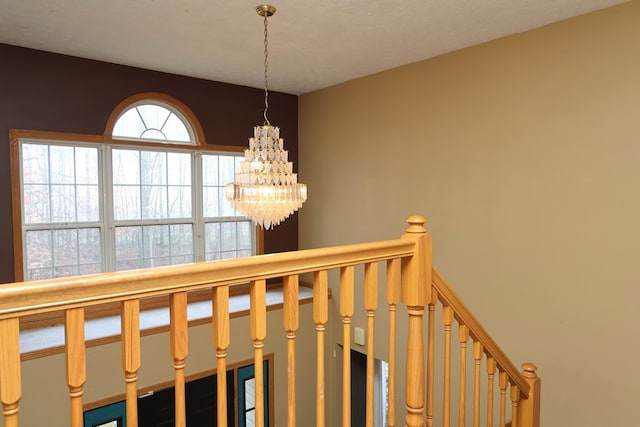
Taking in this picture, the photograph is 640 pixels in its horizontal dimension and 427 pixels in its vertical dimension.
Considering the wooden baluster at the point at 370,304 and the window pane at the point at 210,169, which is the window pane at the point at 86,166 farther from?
the wooden baluster at the point at 370,304

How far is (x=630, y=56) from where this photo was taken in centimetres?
276

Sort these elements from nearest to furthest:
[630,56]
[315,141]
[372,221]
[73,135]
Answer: [630,56] → [73,135] → [372,221] → [315,141]

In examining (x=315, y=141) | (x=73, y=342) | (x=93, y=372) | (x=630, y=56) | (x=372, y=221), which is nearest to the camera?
(x=73, y=342)

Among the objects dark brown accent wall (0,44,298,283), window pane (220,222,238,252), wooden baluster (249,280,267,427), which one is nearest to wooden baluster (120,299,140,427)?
wooden baluster (249,280,267,427)

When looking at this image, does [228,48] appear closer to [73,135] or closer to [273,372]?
[73,135]

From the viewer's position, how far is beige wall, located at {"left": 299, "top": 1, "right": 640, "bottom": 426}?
2.84 m

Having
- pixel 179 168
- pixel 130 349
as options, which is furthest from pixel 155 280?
pixel 179 168

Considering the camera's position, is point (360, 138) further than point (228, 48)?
Yes

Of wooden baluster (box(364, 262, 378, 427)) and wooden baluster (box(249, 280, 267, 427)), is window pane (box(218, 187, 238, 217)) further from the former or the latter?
wooden baluster (box(249, 280, 267, 427))

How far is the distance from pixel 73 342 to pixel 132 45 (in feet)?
10.8

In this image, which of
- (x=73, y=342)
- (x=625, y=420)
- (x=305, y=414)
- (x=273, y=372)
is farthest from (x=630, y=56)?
(x=305, y=414)

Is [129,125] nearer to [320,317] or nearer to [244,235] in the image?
[244,235]

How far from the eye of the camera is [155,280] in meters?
0.96

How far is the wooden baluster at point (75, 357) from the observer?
2.84ft
